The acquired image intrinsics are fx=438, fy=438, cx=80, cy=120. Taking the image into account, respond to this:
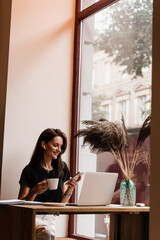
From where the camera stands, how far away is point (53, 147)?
12.3 feet

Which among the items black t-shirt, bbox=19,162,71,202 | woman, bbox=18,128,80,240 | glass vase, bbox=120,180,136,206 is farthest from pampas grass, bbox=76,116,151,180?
black t-shirt, bbox=19,162,71,202

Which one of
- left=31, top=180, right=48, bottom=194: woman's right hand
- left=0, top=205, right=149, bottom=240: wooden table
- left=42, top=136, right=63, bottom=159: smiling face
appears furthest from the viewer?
left=42, top=136, right=63, bottom=159: smiling face

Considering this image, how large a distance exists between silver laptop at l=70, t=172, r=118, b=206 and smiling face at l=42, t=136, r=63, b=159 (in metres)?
0.81

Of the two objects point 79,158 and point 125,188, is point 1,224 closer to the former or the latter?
point 125,188

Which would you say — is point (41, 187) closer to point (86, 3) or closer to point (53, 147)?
point (53, 147)

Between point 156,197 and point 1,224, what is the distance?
114 centimetres

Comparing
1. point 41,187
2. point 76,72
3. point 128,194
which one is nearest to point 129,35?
point 76,72

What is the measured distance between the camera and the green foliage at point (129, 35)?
11.7 feet

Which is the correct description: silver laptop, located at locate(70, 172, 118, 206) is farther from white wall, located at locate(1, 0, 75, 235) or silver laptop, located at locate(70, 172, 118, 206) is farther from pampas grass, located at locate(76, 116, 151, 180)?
white wall, located at locate(1, 0, 75, 235)

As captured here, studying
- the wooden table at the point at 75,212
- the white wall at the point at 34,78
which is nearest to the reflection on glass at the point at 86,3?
the white wall at the point at 34,78

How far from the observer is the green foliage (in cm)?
357

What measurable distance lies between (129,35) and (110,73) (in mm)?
398

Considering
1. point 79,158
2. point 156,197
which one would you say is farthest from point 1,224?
point 79,158

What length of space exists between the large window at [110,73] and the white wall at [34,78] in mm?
126
